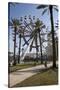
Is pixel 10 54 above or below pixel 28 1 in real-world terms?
below

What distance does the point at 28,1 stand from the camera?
1.85 meters

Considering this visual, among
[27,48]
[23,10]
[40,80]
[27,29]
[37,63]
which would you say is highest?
[23,10]

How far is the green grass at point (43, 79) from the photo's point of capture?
183cm

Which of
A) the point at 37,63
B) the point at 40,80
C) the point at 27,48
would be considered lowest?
the point at 40,80

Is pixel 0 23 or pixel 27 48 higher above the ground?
pixel 0 23

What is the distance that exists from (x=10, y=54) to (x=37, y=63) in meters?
0.26

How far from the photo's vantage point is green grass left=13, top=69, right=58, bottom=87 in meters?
1.83

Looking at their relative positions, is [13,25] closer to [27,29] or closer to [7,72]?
[27,29]

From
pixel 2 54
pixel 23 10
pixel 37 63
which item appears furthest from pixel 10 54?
pixel 23 10

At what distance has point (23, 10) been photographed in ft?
6.02

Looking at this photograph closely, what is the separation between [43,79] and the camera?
1.86 metres

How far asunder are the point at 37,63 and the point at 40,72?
0.29 feet

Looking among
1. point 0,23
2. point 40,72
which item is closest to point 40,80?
point 40,72

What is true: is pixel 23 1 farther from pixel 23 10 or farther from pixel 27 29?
pixel 27 29
